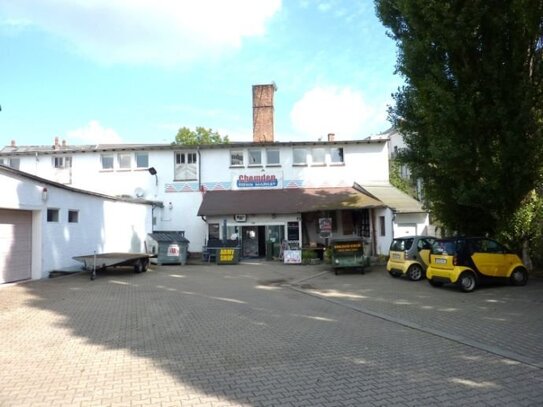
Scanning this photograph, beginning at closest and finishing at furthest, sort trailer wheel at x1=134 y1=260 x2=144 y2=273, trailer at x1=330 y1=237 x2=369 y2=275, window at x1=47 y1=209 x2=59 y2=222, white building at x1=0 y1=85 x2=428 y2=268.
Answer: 1. window at x1=47 y1=209 x2=59 y2=222
2. trailer at x1=330 y1=237 x2=369 y2=275
3. trailer wheel at x1=134 y1=260 x2=144 y2=273
4. white building at x1=0 y1=85 x2=428 y2=268

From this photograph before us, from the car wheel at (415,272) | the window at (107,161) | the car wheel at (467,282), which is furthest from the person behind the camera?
the window at (107,161)

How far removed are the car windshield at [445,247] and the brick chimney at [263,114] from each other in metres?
19.8

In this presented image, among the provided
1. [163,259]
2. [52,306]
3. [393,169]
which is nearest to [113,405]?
[52,306]

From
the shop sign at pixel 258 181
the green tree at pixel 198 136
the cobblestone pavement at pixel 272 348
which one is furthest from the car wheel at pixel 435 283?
the green tree at pixel 198 136

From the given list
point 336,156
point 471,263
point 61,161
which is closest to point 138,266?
point 471,263

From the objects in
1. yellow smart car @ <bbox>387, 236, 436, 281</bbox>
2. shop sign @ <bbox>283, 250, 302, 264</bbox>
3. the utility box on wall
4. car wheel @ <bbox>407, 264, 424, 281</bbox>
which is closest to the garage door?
the utility box on wall

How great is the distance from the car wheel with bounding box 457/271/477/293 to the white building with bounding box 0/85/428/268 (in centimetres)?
1428

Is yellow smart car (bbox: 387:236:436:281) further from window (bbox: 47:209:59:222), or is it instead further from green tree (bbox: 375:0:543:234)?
window (bbox: 47:209:59:222)

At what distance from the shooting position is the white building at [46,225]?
46.4 ft

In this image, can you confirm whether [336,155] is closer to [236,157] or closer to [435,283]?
[236,157]

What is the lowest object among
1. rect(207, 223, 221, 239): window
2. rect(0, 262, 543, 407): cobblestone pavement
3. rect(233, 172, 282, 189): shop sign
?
rect(0, 262, 543, 407): cobblestone pavement

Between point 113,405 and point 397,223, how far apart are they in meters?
20.0

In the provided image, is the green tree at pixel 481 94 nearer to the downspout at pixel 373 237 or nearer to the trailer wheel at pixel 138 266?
the downspout at pixel 373 237

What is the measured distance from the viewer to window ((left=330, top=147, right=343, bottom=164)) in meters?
28.4
